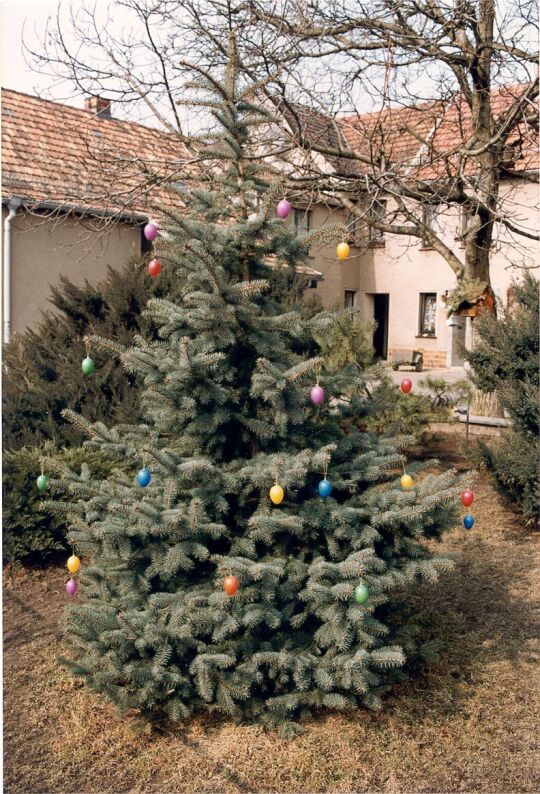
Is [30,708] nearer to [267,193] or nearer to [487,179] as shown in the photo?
[267,193]

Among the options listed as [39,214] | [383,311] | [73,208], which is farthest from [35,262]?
[383,311]

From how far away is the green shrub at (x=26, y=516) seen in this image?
18.7ft

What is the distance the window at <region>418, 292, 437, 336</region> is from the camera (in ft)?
80.8

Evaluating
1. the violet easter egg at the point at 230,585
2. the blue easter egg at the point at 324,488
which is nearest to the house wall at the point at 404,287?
the blue easter egg at the point at 324,488

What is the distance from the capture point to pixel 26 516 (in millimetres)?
5719

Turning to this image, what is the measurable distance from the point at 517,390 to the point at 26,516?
425 centimetres

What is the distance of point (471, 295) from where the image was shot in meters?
8.80

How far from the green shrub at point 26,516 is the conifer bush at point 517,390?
3.55 m

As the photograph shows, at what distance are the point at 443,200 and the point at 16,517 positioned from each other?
4.72 meters

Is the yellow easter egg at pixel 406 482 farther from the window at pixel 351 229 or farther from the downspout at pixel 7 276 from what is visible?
the downspout at pixel 7 276

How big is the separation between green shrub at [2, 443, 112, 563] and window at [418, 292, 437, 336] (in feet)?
66.0

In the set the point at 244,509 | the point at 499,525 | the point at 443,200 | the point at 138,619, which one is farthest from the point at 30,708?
the point at 443,200

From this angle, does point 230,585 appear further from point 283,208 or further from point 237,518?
point 283,208

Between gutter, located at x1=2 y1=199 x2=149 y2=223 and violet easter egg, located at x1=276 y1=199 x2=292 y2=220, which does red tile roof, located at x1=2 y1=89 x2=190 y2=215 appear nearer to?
gutter, located at x1=2 y1=199 x2=149 y2=223
